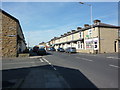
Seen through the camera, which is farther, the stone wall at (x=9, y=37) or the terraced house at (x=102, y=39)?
the terraced house at (x=102, y=39)

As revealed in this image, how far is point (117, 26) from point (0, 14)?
27734mm

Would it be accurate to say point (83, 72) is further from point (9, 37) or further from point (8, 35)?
point (8, 35)

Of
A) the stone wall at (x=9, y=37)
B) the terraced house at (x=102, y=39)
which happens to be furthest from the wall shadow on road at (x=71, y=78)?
the terraced house at (x=102, y=39)

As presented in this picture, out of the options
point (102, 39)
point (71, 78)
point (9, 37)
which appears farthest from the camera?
point (102, 39)

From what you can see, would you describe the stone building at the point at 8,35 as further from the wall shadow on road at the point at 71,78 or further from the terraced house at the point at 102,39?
the terraced house at the point at 102,39

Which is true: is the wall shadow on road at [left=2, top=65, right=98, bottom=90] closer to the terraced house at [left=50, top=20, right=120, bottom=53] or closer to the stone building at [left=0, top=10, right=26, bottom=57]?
the stone building at [left=0, top=10, right=26, bottom=57]

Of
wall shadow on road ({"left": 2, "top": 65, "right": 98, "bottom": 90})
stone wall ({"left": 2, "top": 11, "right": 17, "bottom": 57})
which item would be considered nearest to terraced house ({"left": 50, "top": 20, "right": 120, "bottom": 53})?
stone wall ({"left": 2, "top": 11, "right": 17, "bottom": 57})

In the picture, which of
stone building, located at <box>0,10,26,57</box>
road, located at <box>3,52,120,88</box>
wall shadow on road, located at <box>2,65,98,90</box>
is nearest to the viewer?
wall shadow on road, located at <box>2,65,98,90</box>

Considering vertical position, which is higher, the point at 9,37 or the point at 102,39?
the point at 102,39

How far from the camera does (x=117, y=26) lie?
31000mm

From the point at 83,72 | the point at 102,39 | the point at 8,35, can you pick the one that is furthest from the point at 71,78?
the point at 102,39

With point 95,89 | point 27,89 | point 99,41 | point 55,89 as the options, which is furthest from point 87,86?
point 99,41

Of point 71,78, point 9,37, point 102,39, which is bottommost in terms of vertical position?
point 71,78

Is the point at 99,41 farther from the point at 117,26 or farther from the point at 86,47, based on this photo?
the point at 117,26
